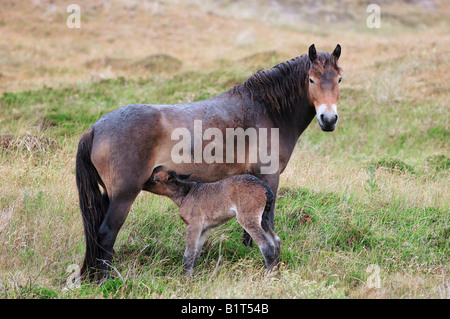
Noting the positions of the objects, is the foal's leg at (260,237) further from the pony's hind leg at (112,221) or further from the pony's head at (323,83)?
the pony's head at (323,83)

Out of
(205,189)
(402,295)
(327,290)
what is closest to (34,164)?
(205,189)

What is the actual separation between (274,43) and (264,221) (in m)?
17.3

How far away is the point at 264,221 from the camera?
207 inches

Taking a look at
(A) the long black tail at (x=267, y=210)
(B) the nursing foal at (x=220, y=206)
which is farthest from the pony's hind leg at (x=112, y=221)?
(A) the long black tail at (x=267, y=210)

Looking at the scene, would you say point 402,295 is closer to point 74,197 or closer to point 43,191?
point 74,197

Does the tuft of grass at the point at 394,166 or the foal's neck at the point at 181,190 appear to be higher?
the foal's neck at the point at 181,190

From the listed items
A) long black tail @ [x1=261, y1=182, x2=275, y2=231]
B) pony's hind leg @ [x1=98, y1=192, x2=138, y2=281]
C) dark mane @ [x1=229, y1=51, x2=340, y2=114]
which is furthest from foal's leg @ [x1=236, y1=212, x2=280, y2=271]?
dark mane @ [x1=229, y1=51, x2=340, y2=114]

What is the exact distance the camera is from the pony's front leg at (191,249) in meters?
5.22

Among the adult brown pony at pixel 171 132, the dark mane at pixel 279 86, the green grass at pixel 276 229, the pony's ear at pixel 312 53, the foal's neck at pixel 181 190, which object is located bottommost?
the green grass at pixel 276 229

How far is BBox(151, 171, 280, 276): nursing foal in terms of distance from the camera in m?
5.01

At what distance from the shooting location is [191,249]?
5.24 m

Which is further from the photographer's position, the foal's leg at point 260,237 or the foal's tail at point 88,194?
the foal's tail at point 88,194

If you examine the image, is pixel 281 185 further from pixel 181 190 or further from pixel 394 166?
pixel 394 166

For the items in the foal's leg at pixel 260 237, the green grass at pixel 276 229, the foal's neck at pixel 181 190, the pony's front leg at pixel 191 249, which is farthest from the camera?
the foal's neck at pixel 181 190
